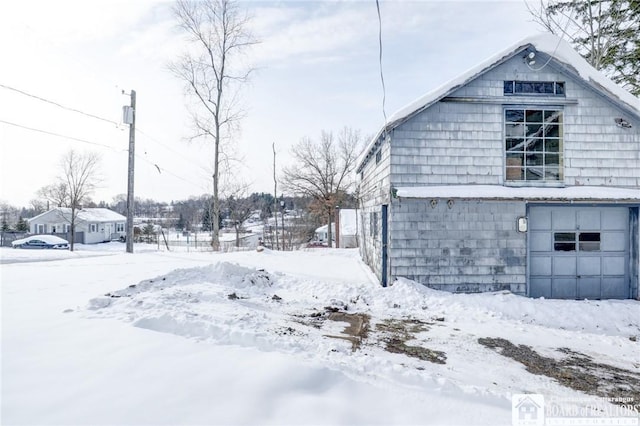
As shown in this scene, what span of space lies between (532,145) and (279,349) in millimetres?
8349

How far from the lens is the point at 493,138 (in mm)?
8305

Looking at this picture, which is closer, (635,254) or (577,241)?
(635,254)

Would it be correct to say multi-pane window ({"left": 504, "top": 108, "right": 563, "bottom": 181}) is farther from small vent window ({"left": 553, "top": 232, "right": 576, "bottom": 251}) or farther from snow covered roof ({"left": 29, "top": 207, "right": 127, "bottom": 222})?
snow covered roof ({"left": 29, "top": 207, "right": 127, "bottom": 222})

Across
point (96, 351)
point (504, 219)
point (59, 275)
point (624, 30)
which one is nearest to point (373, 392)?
point (96, 351)

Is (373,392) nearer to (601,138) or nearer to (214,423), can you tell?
(214,423)

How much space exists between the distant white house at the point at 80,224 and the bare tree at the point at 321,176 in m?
21.9

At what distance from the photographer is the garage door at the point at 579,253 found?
8.45m

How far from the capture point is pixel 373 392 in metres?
2.96

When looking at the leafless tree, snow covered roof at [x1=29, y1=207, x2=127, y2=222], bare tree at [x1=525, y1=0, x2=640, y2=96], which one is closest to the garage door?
bare tree at [x1=525, y1=0, x2=640, y2=96]

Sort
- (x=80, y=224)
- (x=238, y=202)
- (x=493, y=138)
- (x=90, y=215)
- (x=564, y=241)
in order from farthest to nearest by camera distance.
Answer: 1. (x=90, y=215)
2. (x=80, y=224)
3. (x=238, y=202)
4. (x=564, y=241)
5. (x=493, y=138)

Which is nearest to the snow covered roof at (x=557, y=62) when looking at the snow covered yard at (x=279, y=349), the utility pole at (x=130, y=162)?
the snow covered yard at (x=279, y=349)

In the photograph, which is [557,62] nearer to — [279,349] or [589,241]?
[589,241]

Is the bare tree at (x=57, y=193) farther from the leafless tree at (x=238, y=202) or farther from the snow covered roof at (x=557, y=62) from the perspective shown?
the snow covered roof at (x=557, y=62)

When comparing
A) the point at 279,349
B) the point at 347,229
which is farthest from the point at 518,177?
the point at 347,229
